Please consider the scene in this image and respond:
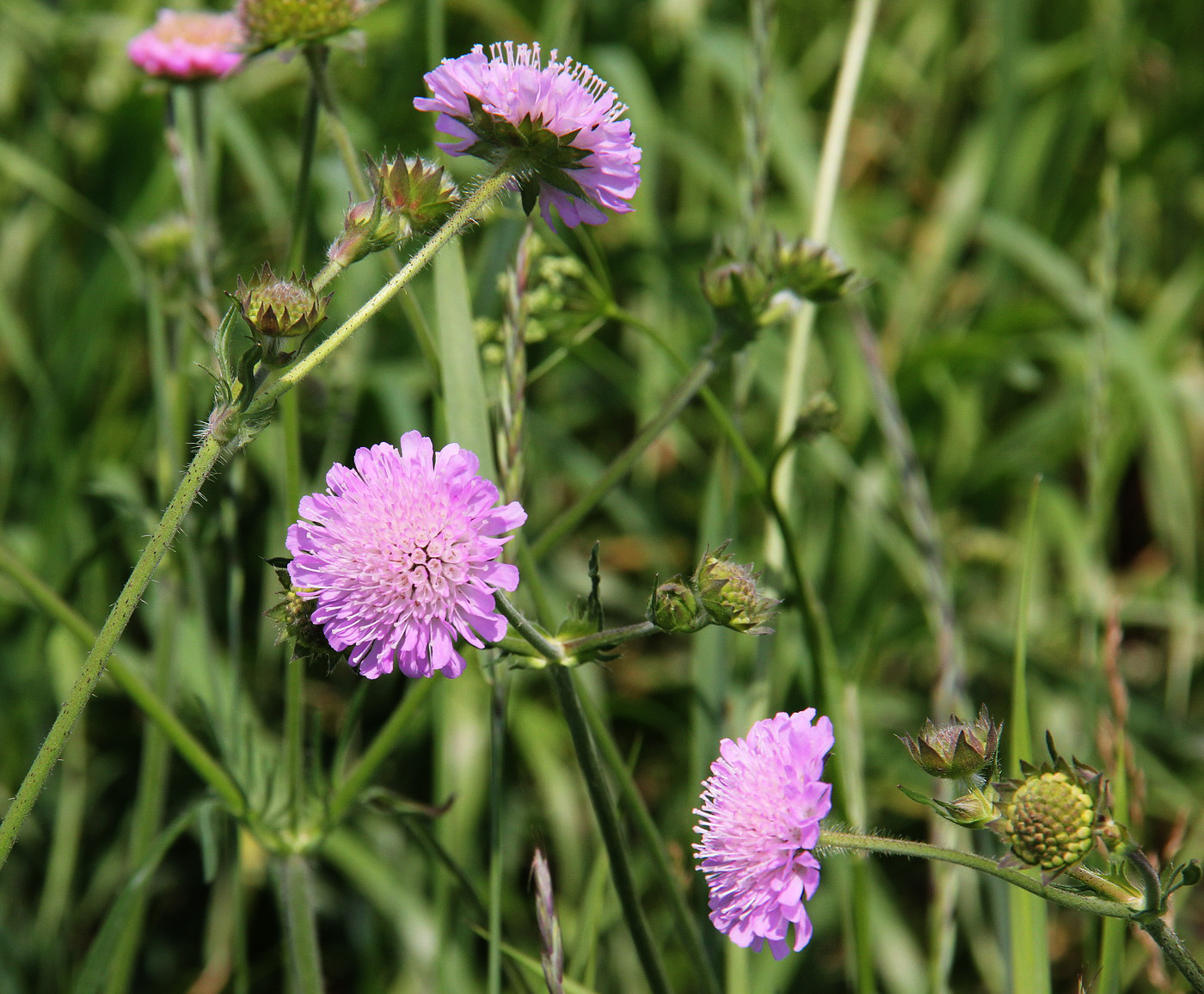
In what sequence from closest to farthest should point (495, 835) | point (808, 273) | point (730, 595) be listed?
point (730, 595)
point (495, 835)
point (808, 273)

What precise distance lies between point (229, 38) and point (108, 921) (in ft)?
2.96

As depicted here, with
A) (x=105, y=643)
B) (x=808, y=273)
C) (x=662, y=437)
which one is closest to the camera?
(x=105, y=643)

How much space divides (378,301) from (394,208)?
10cm

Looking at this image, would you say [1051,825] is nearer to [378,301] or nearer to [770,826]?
[770,826]

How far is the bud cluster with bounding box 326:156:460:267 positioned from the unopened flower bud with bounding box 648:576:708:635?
0.28 metres

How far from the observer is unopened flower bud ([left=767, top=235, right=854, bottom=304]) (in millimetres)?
889

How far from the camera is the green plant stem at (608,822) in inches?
26.8

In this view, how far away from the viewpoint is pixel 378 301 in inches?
23.0

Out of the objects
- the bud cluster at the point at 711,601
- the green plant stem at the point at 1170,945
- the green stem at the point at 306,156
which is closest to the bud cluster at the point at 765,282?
the bud cluster at the point at 711,601

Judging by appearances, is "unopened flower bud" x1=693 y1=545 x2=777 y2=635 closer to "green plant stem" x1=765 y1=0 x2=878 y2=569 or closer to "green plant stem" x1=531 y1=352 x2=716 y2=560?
"green plant stem" x1=531 y1=352 x2=716 y2=560

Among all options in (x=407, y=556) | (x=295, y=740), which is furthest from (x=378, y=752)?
(x=407, y=556)

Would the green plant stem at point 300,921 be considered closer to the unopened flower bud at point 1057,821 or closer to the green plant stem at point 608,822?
the green plant stem at point 608,822

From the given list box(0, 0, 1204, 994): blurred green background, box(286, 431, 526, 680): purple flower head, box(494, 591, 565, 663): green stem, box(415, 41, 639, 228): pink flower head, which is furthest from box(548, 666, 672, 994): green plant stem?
box(415, 41, 639, 228): pink flower head

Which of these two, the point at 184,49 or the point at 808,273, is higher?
the point at 184,49
